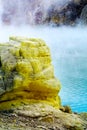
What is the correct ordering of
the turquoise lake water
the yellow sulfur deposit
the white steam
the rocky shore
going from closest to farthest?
the rocky shore, the yellow sulfur deposit, the turquoise lake water, the white steam

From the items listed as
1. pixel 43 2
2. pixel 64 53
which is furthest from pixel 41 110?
pixel 43 2

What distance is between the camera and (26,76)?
8016mm

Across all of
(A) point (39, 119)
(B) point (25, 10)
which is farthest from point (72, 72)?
(B) point (25, 10)

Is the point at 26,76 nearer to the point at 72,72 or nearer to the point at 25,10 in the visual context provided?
the point at 72,72

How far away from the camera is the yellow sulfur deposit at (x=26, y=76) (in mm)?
7984

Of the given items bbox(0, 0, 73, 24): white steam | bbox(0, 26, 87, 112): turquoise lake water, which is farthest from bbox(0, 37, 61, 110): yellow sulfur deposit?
bbox(0, 0, 73, 24): white steam

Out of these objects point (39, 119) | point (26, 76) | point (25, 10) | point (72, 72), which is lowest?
point (72, 72)

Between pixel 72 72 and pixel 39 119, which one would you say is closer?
pixel 39 119

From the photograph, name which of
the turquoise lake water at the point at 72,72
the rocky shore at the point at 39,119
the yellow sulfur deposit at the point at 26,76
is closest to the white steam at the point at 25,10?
the turquoise lake water at the point at 72,72

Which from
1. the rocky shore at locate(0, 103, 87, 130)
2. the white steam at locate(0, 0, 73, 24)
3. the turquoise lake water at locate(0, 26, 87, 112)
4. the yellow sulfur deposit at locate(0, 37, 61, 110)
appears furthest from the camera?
the white steam at locate(0, 0, 73, 24)

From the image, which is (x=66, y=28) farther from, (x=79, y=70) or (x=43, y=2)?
(x=79, y=70)

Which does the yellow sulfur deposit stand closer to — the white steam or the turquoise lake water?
the turquoise lake water

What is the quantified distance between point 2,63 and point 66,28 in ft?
129

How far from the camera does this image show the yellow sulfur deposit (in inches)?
314
